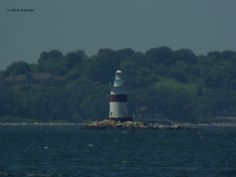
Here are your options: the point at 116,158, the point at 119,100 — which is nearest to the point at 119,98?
the point at 119,100

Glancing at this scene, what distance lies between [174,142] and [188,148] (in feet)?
52.1

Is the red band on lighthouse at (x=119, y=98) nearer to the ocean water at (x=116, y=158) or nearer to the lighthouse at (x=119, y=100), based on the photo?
the lighthouse at (x=119, y=100)

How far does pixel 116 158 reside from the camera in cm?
10781

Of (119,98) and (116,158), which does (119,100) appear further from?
(116,158)

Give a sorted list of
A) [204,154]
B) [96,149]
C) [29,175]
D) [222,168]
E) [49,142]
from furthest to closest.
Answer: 1. [49,142]
2. [96,149]
3. [204,154]
4. [222,168]
5. [29,175]

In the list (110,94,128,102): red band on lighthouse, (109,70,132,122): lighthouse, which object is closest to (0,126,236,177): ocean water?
(110,94,128,102): red band on lighthouse

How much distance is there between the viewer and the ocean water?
92312mm

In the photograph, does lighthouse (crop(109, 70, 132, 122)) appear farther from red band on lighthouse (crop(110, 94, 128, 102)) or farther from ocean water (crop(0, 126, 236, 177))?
ocean water (crop(0, 126, 236, 177))

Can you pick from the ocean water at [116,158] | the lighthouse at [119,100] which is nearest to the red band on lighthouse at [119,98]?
the lighthouse at [119,100]

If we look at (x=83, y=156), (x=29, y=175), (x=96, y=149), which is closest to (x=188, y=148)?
(x=96, y=149)

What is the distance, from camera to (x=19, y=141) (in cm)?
14475

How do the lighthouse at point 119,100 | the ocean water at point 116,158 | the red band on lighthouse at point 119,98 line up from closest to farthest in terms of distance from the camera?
1. the ocean water at point 116,158
2. the red band on lighthouse at point 119,98
3. the lighthouse at point 119,100

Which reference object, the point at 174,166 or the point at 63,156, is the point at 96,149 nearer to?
the point at 63,156

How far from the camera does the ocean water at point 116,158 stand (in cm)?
9231
